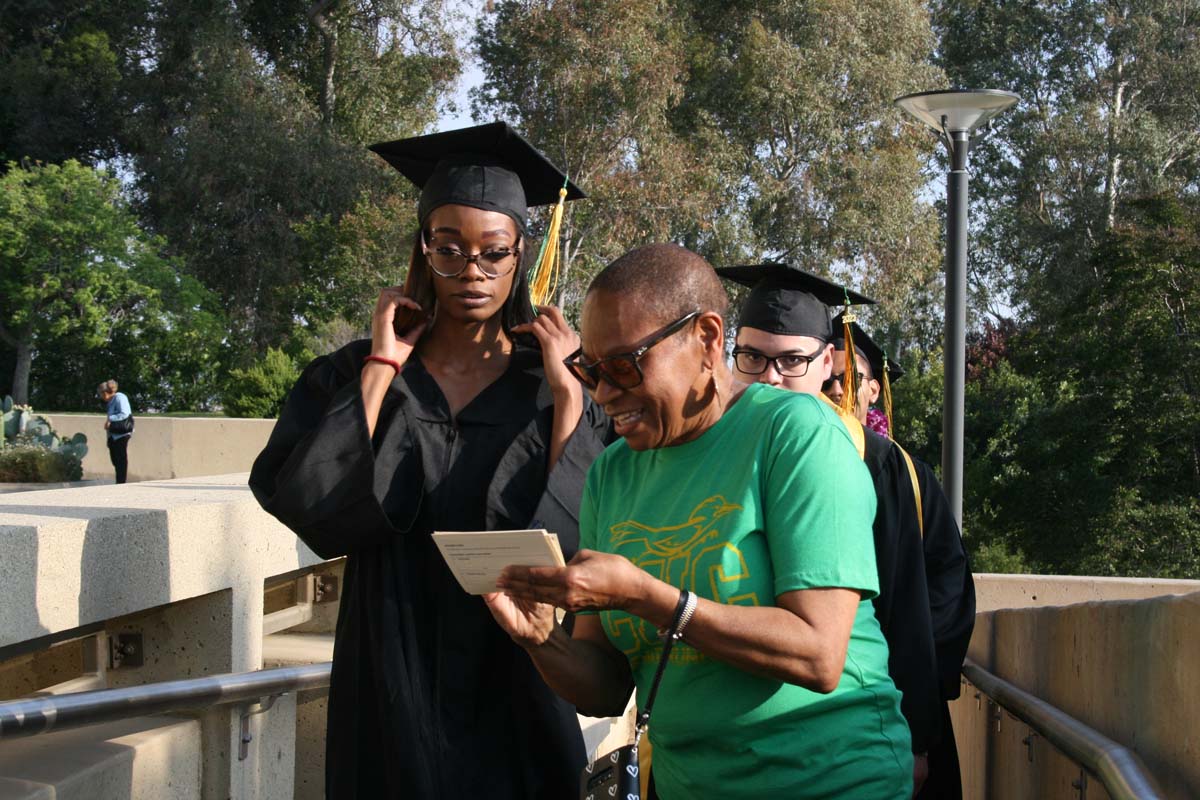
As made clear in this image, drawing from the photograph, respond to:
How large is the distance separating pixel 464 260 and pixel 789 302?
1.33 meters

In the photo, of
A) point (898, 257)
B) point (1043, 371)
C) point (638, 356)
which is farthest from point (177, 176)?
point (638, 356)

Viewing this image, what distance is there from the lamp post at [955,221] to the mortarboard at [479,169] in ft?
21.4

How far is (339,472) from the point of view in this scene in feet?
9.11

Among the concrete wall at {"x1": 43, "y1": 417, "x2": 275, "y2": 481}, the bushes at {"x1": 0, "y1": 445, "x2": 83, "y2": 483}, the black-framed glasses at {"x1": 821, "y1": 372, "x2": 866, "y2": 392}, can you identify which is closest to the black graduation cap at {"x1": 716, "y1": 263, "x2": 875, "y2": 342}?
the black-framed glasses at {"x1": 821, "y1": 372, "x2": 866, "y2": 392}

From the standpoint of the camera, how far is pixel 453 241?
10.0ft

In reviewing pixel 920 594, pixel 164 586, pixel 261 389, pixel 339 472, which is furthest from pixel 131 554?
pixel 261 389

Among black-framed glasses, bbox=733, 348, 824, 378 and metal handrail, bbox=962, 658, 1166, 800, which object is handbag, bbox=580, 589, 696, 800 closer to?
metal handrail, bbox=962, 658, 1166, 800

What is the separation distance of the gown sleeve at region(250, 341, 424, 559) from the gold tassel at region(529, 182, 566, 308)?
0.66 m

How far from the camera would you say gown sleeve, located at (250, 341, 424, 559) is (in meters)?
2.76

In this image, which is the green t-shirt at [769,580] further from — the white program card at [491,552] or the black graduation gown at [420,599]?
the black graduation gown at [420,599]

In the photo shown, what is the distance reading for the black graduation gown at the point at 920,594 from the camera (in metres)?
3.08

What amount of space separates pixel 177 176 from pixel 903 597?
35.4m

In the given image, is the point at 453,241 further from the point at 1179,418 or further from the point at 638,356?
the point at 1179,418

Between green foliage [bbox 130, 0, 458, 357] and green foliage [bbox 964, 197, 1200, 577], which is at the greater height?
green foliage [bbox 130, 0, 458, 357]
